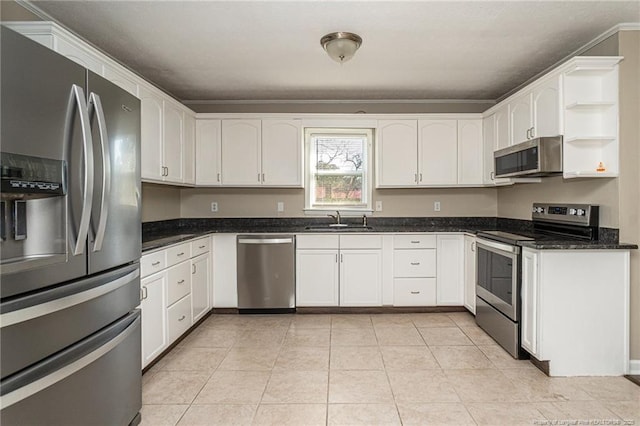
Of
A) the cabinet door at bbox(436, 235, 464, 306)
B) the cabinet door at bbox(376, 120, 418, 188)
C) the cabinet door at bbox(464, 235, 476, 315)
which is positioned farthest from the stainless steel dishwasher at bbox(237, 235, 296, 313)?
the cabinet door at bbox(464, 235, 476, 315)

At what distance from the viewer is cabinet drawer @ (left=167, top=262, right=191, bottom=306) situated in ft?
10.2

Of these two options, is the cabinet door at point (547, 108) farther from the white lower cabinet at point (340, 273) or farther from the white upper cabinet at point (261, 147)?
the white upper cabinet at point (261, 147)

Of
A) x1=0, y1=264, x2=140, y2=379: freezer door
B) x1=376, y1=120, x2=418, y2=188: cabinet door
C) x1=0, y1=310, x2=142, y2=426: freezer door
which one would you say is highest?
x1=376, y1=120, x2=418, y2=188: cabinet door

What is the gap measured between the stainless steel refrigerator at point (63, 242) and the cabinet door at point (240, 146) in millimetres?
2421

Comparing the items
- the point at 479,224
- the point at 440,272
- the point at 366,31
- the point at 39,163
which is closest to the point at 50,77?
the point at 39,163

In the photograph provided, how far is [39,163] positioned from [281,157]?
3.14 metres

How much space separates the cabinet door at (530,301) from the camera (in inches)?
107

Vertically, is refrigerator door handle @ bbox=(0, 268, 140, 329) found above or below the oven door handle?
below

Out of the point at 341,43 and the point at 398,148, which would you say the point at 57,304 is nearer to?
the point at 341,43

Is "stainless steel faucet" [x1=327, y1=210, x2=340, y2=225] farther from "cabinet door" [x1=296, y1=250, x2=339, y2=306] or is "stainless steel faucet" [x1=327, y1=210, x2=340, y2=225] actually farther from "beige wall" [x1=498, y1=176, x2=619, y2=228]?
"beige wall" [x1=498, y1=176, x2=619, y2=228]

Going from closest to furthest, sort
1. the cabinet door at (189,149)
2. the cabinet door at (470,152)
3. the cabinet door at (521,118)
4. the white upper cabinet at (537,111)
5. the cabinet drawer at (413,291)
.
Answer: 1. the white upper cabinet at (537,111)
2. the cabinet door at (521,118)
3. the cabinet door at (189,149)
4. the cabinet drawer at (413,291)
5. the cabinet door at (470,152)

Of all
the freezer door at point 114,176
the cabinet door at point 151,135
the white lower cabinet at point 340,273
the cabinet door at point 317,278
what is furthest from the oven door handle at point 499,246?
the cabinet door at point 151,135

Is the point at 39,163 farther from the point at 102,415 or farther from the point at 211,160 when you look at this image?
the point at 211,160

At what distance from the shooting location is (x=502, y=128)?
3869 millimetres
